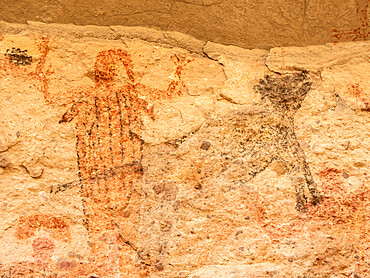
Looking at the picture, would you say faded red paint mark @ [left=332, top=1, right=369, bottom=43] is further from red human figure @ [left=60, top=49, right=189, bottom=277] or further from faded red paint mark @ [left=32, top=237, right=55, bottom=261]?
faded red paint mark @ [left=32, top=237, right=55, bottom=261]

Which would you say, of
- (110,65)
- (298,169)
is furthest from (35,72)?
(298,169)

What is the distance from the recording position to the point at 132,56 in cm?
261

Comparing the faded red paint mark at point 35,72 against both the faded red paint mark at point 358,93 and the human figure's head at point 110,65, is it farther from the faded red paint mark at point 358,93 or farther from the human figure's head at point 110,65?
the faded red paint mark at point 358,93

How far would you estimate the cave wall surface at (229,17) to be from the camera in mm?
2600

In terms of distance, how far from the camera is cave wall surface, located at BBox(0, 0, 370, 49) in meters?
2.60

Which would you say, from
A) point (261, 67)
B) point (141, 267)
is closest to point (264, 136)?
point (261, 67)

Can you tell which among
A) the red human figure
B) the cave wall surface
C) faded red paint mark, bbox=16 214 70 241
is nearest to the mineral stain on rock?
the cave wall surface

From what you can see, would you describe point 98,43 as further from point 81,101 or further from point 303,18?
point 303,18

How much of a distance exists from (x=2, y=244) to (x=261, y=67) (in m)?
1.49

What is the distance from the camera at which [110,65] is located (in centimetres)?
258

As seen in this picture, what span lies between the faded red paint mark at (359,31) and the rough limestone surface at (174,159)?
18 centimetres

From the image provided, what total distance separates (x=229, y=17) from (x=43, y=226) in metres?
1.37

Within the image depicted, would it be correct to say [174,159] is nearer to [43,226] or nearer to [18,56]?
[43,226]

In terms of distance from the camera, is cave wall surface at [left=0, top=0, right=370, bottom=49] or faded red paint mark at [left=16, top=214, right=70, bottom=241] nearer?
faded red paint mark at [left=16, top=214, right=70, bottom=241]
